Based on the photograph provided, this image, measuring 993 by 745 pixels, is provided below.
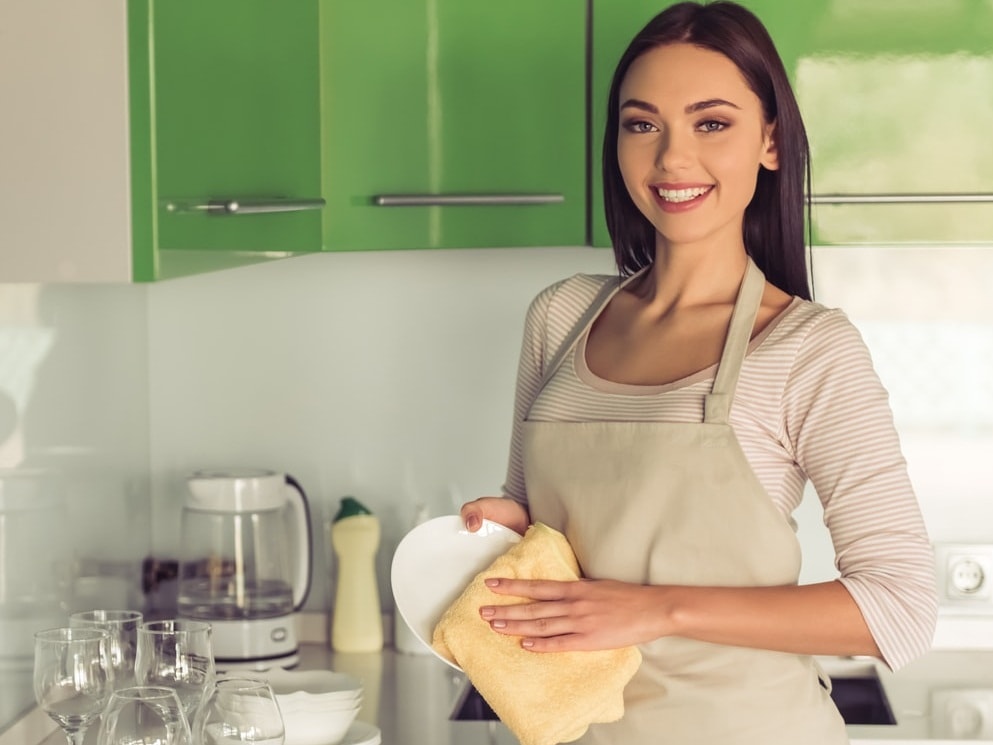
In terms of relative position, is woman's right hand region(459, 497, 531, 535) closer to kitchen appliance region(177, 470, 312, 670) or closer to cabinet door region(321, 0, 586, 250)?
cabinet door region(321, 0, 586, 250)

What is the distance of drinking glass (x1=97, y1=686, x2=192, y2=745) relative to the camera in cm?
118

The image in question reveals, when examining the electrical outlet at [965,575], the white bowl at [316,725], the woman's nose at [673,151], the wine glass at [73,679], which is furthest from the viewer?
the electrical outlet at [965,575]

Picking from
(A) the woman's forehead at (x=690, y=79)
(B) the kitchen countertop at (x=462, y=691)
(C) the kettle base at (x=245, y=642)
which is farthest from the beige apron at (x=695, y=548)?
(C) the kettle base at (x=245, y=642)

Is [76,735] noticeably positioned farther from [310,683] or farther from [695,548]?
[695,548]

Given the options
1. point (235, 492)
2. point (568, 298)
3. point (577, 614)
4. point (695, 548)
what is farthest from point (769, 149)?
point (235, 492)

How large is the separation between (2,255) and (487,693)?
594 millimetres

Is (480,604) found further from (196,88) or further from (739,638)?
(196,88)

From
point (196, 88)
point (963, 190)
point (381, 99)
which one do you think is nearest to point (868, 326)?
point (963, 190)

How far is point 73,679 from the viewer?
1.33 metres

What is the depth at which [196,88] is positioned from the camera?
→ 1.28 meters

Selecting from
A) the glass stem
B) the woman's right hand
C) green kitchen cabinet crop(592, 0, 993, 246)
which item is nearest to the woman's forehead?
green kitchen cabinet crop(592, 0, 993, 246)

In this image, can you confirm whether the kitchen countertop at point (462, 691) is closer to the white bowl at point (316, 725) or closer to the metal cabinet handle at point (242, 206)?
the white bowl at point (316, 725)

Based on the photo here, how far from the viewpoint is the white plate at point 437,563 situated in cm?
148

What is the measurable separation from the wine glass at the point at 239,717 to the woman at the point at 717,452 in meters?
0.25
